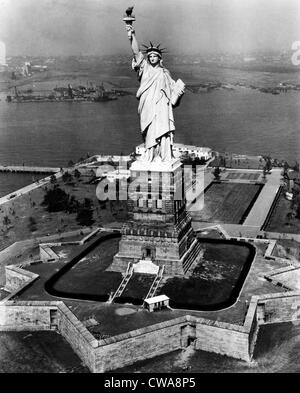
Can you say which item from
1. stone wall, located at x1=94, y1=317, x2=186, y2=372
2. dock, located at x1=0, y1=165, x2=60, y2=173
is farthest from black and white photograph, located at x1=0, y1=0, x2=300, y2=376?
dock, located at x1=0, y1=165, x2=60, y2=173

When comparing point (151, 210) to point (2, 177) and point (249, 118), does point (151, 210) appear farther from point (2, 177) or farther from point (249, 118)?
point (249, 118)

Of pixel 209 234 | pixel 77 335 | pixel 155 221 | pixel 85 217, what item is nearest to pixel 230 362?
pixel 77 335

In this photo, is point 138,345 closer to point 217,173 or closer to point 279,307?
point 279,307

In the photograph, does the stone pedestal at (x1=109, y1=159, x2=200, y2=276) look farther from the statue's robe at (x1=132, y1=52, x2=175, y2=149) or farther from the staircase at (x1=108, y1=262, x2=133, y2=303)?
the statue's robe at (x1=132, y1=52, x2=175, y2=149)

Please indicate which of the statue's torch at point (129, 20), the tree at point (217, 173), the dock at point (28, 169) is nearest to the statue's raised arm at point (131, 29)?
the statue's torch at point (129, 20)

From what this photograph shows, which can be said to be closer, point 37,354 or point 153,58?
point 37,354

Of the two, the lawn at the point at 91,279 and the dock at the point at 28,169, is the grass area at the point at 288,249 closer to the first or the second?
A: the lawn at the point at 91,279

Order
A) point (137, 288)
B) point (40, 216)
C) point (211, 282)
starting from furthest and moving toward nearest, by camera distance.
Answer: point (40, 216), point (211, 282), point (137, 288)
